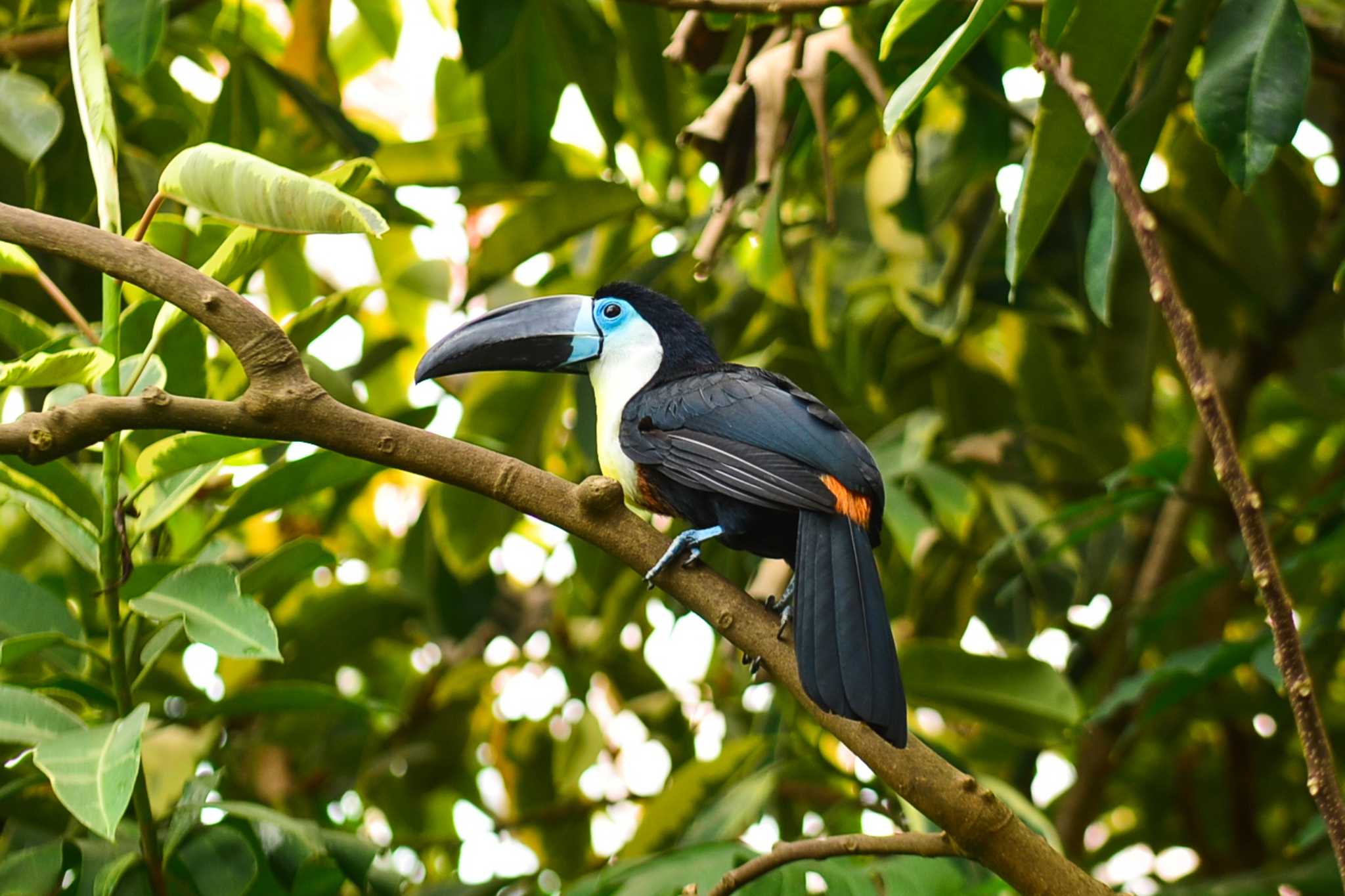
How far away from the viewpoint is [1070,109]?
1.82 metres

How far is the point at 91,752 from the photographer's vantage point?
1.63 m

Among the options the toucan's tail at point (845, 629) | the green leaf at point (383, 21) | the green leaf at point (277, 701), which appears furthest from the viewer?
the green leaf at point (383, 21)

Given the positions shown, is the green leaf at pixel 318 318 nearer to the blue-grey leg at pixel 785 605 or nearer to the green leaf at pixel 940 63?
the blue-grey leg at pixel 785 605

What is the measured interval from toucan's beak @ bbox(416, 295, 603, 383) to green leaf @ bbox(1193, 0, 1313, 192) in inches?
41.6

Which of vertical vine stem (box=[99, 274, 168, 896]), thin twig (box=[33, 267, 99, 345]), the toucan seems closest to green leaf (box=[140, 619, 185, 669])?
vertical vine stem (box=[99, 274, 168, 896])

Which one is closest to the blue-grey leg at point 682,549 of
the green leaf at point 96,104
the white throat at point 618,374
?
the white throat at point 618,374

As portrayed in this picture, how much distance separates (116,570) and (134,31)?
3.12 ft

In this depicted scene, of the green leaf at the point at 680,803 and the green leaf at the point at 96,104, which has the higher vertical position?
the green leaf at the point at 96,104

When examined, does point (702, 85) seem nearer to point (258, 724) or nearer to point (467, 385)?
point (467, 385)

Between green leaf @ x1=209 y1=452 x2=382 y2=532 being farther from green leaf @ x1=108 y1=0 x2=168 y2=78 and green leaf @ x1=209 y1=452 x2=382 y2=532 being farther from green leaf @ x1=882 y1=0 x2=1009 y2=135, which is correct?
green leaf @ x1=882 y1=0 x2=1009 y2=135

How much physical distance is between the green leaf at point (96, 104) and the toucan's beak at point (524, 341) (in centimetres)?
55

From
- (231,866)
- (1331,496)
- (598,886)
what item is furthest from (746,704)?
(231,866)

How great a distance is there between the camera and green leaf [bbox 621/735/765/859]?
2.96 meters

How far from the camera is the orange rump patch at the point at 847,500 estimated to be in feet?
6.27
